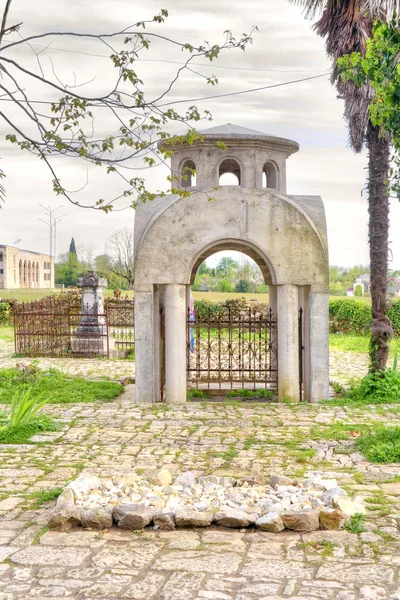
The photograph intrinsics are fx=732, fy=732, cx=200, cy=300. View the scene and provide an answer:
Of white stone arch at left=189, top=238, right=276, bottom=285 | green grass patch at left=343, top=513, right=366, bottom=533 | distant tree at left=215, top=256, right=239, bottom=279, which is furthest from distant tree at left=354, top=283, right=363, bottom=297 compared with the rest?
green grass patch at left=343, top=513, right=366, bottom=533

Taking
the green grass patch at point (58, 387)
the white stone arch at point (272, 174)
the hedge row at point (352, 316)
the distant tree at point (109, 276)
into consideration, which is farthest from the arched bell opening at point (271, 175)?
the distant tree at point (109, 276)

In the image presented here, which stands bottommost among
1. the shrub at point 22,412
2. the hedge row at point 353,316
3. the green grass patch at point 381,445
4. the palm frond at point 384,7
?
the green grass patch at point 381,445

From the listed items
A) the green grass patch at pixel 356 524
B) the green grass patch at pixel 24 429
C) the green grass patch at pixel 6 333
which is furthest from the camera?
the green grass patch at pixel 6 333

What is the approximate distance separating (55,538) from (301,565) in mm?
2081

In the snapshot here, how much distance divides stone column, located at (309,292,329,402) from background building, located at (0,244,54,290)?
78005 millimetres

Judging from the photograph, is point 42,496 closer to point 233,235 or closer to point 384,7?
point 233,235

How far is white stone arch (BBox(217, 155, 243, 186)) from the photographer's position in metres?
14.1

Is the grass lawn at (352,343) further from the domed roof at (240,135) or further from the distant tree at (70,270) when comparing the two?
the distant tree at (70,270)

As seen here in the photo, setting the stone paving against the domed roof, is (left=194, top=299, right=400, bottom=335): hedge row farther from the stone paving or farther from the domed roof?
the stone paving

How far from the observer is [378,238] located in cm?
1438

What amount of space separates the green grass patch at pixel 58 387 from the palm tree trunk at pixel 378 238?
539 cm

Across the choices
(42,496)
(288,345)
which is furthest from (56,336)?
(42,496)

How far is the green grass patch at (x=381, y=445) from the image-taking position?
29.1ft

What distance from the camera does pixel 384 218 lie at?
46.7 feet
